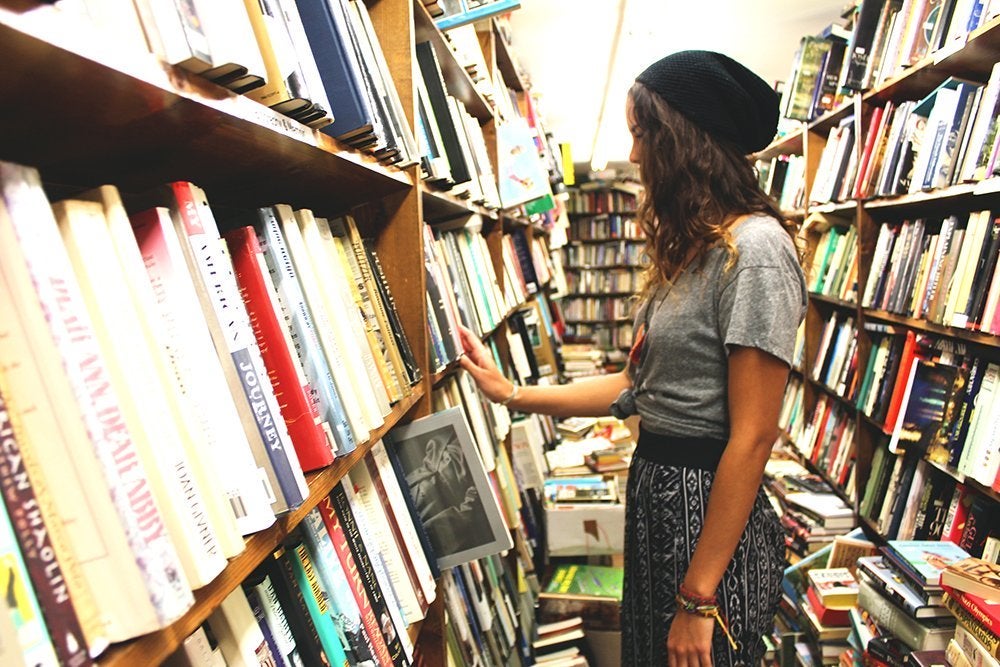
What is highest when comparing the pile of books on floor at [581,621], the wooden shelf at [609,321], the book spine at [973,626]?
the book spine at [973,626]

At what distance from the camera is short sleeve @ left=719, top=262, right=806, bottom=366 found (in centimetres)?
87

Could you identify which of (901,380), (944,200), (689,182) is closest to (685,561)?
(689,182)

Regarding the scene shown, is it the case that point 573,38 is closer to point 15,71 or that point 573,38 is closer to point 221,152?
point 221,152

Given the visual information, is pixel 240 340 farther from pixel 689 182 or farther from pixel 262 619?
pixel 689 182

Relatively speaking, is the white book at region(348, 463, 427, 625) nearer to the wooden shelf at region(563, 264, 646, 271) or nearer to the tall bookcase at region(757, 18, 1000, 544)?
the tall bookcase at region(757, 18, 1000, 544)

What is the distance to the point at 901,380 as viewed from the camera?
1.75 m

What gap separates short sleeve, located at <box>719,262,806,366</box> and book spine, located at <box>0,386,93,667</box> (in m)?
0.85

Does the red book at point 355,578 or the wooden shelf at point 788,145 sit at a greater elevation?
the wooden shelf at point 788,145

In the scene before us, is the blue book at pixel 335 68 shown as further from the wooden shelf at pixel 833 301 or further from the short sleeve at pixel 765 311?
the wooden shelf at pixel 833 301

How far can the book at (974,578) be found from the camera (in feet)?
3.65

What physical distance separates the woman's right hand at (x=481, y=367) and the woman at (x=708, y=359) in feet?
1.22

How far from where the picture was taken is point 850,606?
1.75 meters

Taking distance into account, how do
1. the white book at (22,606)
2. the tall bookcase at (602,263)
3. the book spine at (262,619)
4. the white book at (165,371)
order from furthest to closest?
1. the tall bookcase at (602,263)
2. the book spine at (262,619)
3. the white book at (165,371)
4. the white book at (22,606)

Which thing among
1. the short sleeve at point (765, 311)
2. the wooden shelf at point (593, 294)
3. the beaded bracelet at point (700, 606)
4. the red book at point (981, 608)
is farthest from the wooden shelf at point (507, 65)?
the wooden shelf at point (593, 294)
